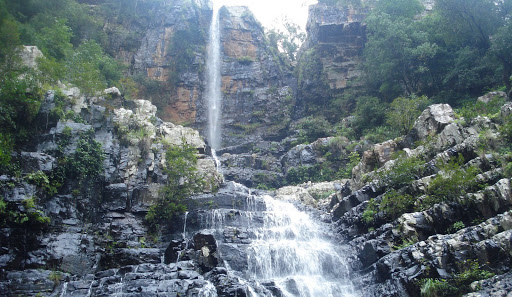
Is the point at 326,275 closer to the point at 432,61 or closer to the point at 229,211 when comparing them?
the point at 229,211

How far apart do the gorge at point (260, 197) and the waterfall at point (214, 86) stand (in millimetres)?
4150

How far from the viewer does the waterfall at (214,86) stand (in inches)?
1459

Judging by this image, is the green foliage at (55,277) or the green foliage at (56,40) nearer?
the green foliage at (55,277)

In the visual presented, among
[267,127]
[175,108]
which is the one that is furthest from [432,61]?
[175,108]

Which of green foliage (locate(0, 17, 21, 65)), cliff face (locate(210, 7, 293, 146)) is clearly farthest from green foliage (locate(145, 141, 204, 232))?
cliff face (locate(210, 7, 293, 146))

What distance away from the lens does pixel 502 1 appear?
82.4ft

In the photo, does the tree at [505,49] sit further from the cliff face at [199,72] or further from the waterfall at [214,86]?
the waterfall at [214,86]

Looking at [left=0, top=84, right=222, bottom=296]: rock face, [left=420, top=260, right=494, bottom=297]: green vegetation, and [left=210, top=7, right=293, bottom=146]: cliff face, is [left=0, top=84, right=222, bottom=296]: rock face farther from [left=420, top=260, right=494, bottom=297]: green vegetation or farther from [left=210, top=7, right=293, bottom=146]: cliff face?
[left=210, top=7, right=293, bottom=146]: cliff face

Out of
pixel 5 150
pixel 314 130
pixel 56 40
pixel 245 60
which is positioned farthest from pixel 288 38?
pixel 5 150

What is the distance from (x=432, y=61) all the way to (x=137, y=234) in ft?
77.5

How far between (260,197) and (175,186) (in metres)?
5.13

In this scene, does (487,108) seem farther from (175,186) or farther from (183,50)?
(183,50)

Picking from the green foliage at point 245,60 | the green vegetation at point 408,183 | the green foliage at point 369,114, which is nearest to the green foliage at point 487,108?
the green vegetation at point 408,183

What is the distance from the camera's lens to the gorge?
43.8 feet
